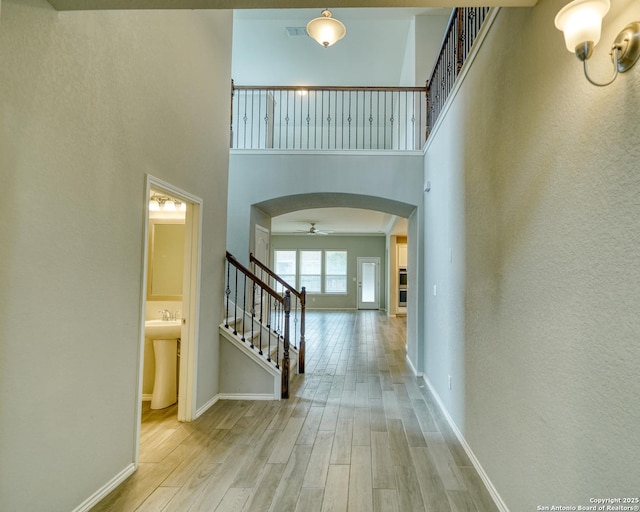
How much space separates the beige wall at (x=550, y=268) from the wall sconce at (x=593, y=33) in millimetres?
42

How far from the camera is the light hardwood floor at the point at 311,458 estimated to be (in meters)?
2.23

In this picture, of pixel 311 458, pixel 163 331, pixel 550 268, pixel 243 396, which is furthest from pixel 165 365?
pixel 550 268

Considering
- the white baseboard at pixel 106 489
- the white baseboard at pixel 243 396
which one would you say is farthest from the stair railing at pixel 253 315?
the white baseboard at pixel 106 489

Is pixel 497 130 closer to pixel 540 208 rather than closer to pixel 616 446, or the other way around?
pixel 540 208

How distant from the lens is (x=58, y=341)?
6.27 feet

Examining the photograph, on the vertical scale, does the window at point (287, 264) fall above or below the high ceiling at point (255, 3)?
below

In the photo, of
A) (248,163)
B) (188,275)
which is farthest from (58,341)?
(248,163)

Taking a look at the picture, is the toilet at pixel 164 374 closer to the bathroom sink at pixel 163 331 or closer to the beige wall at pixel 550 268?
the bathroom sink at pixel 163 331

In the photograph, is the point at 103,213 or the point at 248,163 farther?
the point at 248,163

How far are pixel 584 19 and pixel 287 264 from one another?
1304 centimetres

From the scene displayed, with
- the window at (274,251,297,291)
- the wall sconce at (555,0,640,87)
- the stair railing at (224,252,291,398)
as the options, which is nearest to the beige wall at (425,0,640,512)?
the wall sconce at (555,0,640,87)

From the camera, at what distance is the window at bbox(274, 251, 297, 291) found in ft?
45.9

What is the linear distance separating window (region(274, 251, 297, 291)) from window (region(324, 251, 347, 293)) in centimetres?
117

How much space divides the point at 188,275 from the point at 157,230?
107 centimetres
